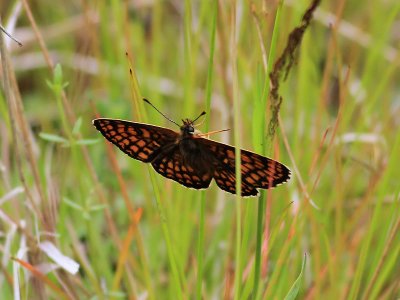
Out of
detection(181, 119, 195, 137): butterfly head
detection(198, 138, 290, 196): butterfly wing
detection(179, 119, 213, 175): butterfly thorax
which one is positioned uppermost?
detection(181, 119, 195, 137): butterfly head

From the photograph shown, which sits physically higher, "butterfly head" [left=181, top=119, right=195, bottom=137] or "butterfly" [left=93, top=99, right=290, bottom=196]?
"butterfly head" [left=181, top=119, right=195, bottom=137]

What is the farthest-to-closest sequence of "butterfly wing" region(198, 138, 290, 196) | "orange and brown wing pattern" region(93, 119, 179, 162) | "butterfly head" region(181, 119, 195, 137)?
"butterfly head" region(181, 119, 195, 137) → "orange and brown wing pattern" region(93, 119, 179, 162) → "butterfly wing" region(198, 138, 290, 196)

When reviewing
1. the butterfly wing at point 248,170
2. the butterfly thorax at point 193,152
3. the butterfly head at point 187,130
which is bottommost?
the butterfly wing at point 248,170

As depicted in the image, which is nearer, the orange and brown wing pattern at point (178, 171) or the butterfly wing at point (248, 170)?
the butterfly wing at point (248, 170)

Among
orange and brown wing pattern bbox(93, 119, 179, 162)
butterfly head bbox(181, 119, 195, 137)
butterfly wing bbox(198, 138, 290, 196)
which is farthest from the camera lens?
butterfly head bbox(181, 119, 195, 137)

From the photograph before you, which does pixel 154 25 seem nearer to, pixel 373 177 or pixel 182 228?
pixel 182 228

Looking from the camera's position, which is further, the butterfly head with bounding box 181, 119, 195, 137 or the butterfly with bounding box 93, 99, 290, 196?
the butterfly head with bounding box 181, 119, 195, 137

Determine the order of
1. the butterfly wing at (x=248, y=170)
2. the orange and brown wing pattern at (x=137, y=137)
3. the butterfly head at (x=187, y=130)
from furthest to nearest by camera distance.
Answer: the butterfly head at (x=187, y=130) → the orange and brown wing pattern at (x=137, y=137) → the butterfly wing at (x=248, y=170)
